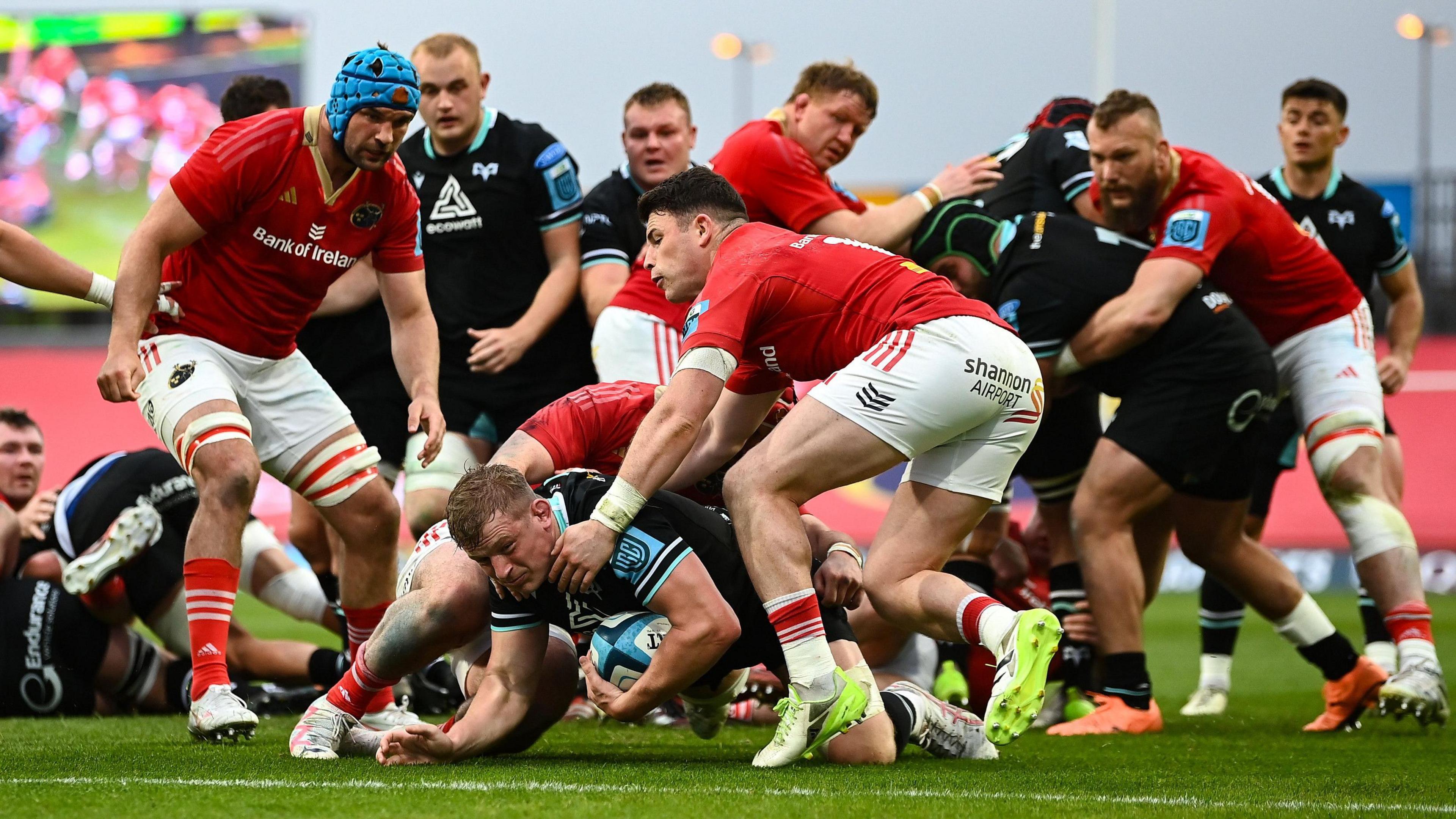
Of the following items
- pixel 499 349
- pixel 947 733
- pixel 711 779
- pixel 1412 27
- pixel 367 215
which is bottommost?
pixel 947 733

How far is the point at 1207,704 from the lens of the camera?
7.07m

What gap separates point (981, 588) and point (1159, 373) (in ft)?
4.09

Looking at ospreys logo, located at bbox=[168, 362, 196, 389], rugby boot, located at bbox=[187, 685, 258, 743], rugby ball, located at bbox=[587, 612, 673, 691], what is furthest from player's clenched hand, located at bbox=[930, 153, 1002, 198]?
rugby boot, located at bbox=[187, 685, 258, 743]

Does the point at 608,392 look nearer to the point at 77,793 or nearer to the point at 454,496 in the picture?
the point at 454,496

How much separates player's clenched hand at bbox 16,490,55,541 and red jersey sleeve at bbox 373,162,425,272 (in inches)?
79.3

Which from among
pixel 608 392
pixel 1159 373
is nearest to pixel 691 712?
pixel 608 392

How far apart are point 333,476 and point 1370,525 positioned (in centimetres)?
400

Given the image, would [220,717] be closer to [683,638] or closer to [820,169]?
[683,638]

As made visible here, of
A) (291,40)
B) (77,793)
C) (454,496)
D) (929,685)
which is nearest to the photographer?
(77,793)

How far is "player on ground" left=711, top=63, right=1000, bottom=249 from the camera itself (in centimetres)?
667

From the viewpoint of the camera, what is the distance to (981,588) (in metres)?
6.91

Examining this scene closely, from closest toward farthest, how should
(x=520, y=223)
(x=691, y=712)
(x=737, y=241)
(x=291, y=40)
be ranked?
(x=737, y=241), (x=691, y=712), (x=520, y=223), (x=291, y=40)

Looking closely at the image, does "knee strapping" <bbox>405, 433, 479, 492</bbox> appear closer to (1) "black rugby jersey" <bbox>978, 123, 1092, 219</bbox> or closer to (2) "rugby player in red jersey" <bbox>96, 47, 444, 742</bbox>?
(2) "rugby player in red jersey" <bbox>96, 47, 444, 742</bbox>

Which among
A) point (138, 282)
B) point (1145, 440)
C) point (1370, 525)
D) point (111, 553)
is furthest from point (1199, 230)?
point (111, 553)
